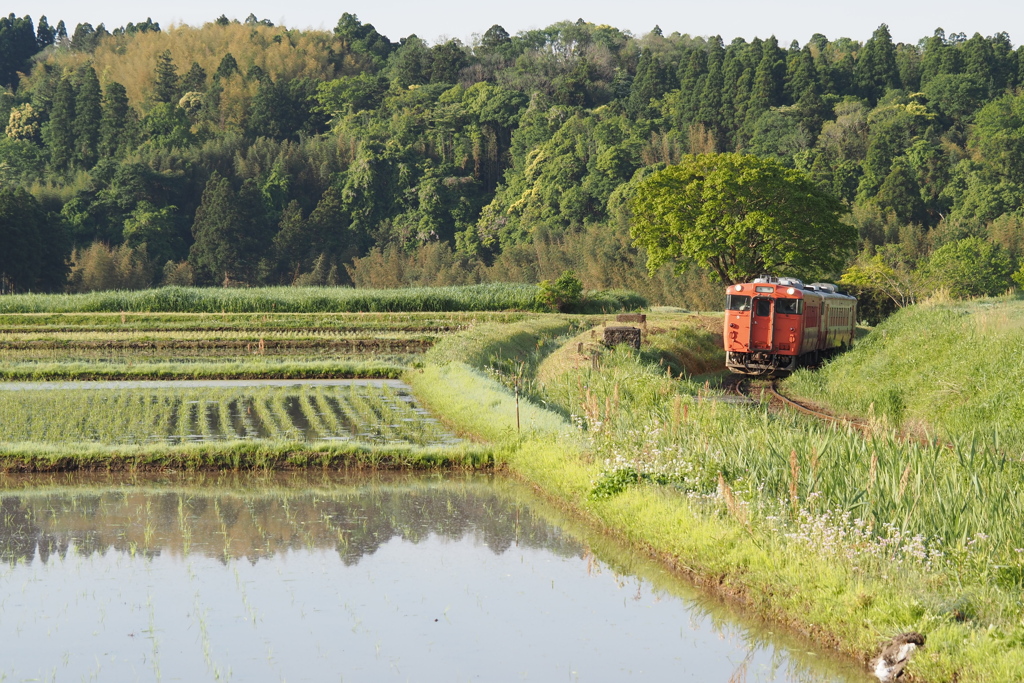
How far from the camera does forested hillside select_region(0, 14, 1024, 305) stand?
7369cm

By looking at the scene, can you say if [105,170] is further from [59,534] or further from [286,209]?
[59,534]

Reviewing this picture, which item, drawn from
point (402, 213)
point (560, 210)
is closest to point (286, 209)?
point (402, 213)

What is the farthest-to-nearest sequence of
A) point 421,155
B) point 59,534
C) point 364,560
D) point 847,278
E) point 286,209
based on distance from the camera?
point 421,155 → point 286,209 → point 847,278 → point 59,534 → point 364,560

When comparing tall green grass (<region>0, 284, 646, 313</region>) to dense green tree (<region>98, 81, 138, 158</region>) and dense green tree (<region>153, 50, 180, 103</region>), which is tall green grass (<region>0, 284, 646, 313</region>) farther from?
dense green tree (<region>153, 50, 180, 103</region>)

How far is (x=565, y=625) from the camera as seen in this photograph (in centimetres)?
828

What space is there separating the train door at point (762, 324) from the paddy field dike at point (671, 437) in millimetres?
1407

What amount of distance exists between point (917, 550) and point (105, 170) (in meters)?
98.4

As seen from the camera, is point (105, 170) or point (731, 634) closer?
point (731, 634)

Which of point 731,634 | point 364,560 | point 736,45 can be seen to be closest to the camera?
point 731,634

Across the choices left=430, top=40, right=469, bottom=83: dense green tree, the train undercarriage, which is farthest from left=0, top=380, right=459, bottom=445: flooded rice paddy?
left=430, top=40, right=469, bottom=83: dense green tree

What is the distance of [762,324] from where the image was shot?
95.1 feet

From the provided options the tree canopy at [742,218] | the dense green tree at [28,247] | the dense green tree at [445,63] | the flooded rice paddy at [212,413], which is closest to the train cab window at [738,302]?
the flooded rice paddy at [212,413]

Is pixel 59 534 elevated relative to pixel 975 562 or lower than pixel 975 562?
lower

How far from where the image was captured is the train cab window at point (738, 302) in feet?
96.6
